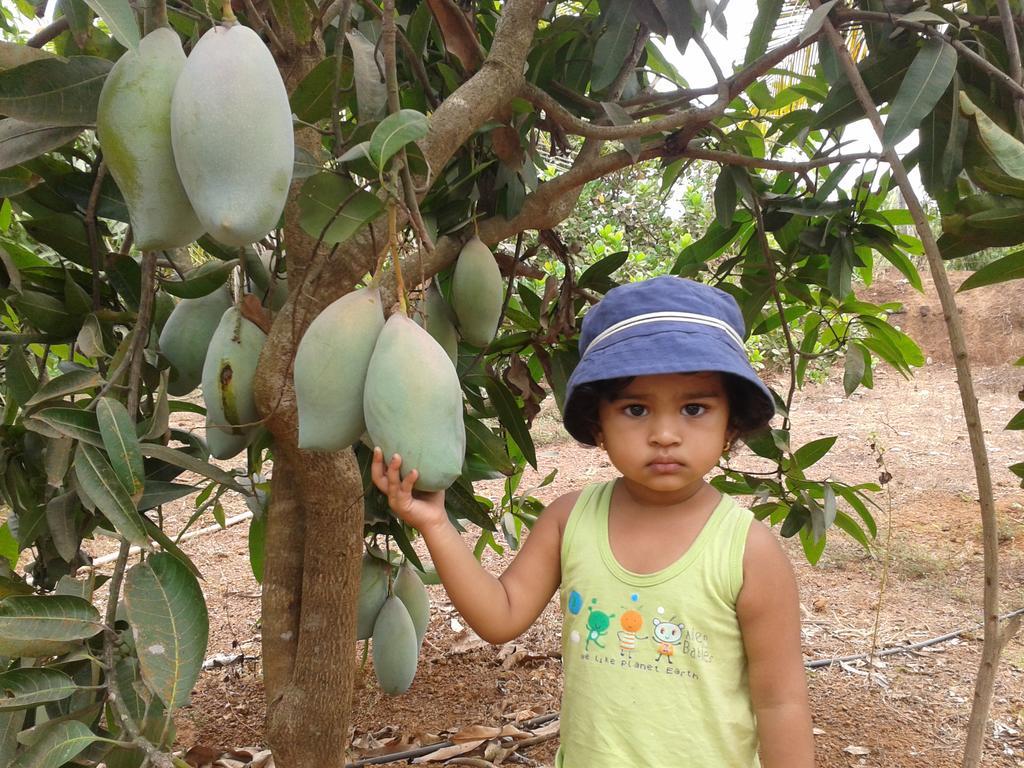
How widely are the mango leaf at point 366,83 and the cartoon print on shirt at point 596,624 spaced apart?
Answer: 1.96 feet

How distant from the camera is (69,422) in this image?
28.0 inches

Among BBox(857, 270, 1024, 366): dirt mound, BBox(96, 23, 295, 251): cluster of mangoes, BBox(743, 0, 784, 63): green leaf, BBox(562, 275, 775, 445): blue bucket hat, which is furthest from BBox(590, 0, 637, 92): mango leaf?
BBox(857, 270, 1024, 366): dirt mound

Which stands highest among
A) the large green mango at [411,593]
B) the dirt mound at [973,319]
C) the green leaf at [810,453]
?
the dirt mound at [973,319]

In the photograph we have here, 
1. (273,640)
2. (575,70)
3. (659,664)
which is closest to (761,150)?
(575,70)

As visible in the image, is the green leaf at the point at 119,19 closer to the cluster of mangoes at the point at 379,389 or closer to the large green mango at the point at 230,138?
the large green mango at the point at 230,138

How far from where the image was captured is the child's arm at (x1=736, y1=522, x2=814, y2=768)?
A: 2.99 feet

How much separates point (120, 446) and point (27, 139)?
0.26m

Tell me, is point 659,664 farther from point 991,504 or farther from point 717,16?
point 717,16

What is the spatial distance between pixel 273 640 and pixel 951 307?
41.1 inches

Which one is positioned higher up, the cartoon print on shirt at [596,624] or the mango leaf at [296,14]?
the mango leaf at [296,14]

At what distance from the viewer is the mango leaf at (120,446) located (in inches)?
27.5

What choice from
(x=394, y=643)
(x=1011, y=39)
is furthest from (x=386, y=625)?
(x=1011, y=39)

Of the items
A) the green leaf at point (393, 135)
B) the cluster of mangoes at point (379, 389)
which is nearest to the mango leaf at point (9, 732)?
the cluster of mangoes at point (379, 389)

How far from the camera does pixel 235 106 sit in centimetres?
54
